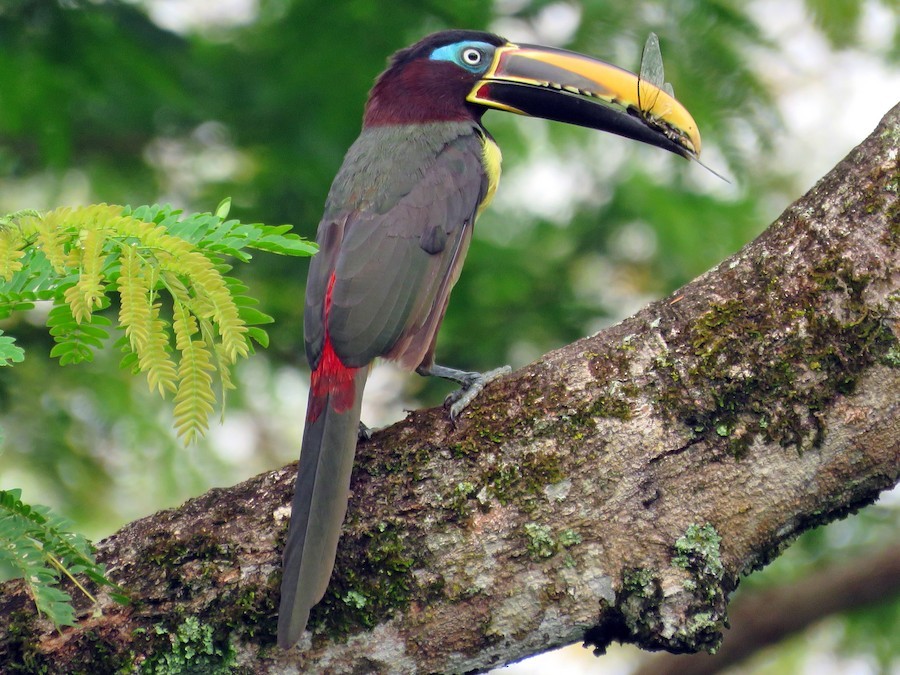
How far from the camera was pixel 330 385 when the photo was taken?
358 centimetres

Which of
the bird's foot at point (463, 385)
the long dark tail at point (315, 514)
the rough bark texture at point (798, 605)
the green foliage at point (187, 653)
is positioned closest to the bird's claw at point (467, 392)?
the bird's foot at point (463, 385)

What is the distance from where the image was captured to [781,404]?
9.52ft

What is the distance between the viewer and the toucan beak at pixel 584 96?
4199 mm

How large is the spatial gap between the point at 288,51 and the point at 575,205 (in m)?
2.09

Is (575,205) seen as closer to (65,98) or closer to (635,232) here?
(635,232)

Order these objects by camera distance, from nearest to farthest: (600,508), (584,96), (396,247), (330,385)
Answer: (600,508) < (330,385) < (396,247) < (584,96)

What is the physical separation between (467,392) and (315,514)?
2.16 ft

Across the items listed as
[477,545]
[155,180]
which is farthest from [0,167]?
[477,545]

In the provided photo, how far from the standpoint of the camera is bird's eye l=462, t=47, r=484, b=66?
4.92 metres

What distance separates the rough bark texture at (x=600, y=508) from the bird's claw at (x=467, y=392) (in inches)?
3.8

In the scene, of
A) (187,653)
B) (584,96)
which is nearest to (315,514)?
(187,653)

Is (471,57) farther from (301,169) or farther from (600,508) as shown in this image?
(600,508)

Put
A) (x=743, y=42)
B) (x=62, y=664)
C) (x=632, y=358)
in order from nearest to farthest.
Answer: (x=62, y=664), (x=632, y=358), (x=743, y=42)

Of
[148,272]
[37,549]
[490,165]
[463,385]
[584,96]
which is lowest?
[37,549]
